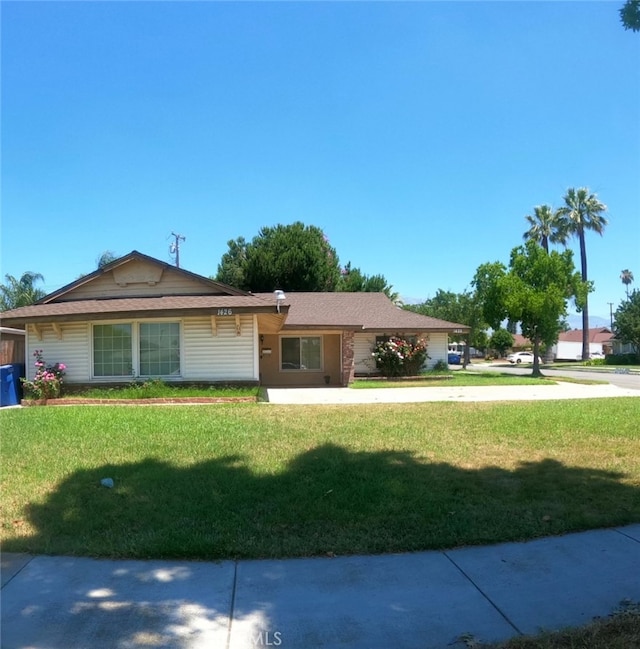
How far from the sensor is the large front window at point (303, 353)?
902 inches

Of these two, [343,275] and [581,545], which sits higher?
[343,275]

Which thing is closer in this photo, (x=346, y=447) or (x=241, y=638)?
Result: (x=241, y=638)

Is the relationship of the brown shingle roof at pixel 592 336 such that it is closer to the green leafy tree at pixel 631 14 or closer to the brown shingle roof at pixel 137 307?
the brown shingle roof at pixel 137 307

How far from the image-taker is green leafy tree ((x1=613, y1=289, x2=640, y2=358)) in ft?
165

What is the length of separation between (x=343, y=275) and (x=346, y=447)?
117ft

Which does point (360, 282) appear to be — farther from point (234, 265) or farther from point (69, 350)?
point (69, 350)

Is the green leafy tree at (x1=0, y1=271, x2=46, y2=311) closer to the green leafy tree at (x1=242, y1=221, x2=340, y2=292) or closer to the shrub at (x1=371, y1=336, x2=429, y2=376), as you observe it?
the green leafy tree at (x1=242, y1=221, x2=340, y2=292)

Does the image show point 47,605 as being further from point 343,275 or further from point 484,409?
point 343,275

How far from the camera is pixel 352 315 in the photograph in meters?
25.6

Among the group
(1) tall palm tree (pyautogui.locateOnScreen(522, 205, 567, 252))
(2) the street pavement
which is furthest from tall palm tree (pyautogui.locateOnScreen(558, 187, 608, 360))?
(2) the street pavement

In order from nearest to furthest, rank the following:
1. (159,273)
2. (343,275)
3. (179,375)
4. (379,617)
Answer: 1. (379,617)
2. (179,375)
3. (159,273)
4. (343,275)

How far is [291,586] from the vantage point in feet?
13.1

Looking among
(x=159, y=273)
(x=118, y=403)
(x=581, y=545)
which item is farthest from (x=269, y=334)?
(x=581, y=545)

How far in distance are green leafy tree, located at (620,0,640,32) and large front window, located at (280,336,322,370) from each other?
18231 mm
